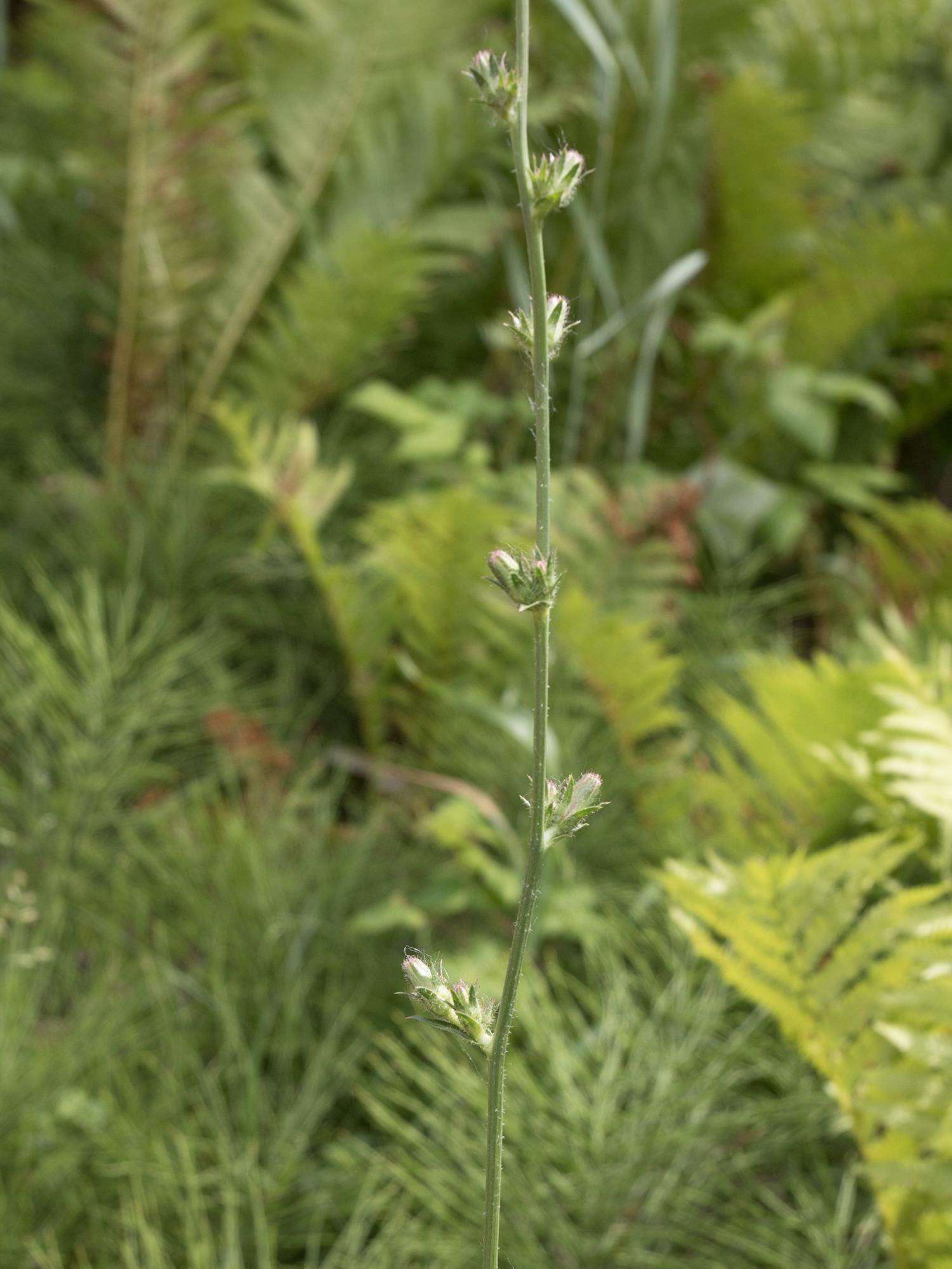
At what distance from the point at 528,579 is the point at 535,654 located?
0.03 meters

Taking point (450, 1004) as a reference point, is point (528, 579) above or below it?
above

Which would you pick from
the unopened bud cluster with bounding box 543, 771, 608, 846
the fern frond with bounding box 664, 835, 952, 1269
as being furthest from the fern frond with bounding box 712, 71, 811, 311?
the unopened bud cluster with bounding box 543, 771, 608, 846

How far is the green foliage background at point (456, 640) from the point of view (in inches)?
46.1

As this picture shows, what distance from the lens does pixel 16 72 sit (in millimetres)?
3834

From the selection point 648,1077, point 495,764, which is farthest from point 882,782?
point 495,764

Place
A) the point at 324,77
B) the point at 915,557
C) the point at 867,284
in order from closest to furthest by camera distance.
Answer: the point at 915,557, the point at 867,284, the point at 324,77

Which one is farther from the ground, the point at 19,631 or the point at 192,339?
the point at 192,339

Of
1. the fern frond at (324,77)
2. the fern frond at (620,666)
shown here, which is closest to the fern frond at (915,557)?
the fern frond at (620,666)

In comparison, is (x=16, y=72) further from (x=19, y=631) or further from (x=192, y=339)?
(x=19, y=631)

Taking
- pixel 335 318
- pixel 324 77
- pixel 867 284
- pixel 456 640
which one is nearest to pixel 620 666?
pixel 456 640

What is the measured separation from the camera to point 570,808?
0.54m

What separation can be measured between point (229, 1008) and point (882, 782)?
0.75 m

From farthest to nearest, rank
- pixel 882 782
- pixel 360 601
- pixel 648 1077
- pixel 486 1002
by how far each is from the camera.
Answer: pixel 360 601
pixel 882 782
pixel 648 1077
pixel 486 1002

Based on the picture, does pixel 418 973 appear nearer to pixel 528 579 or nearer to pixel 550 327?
pixel 528 579
